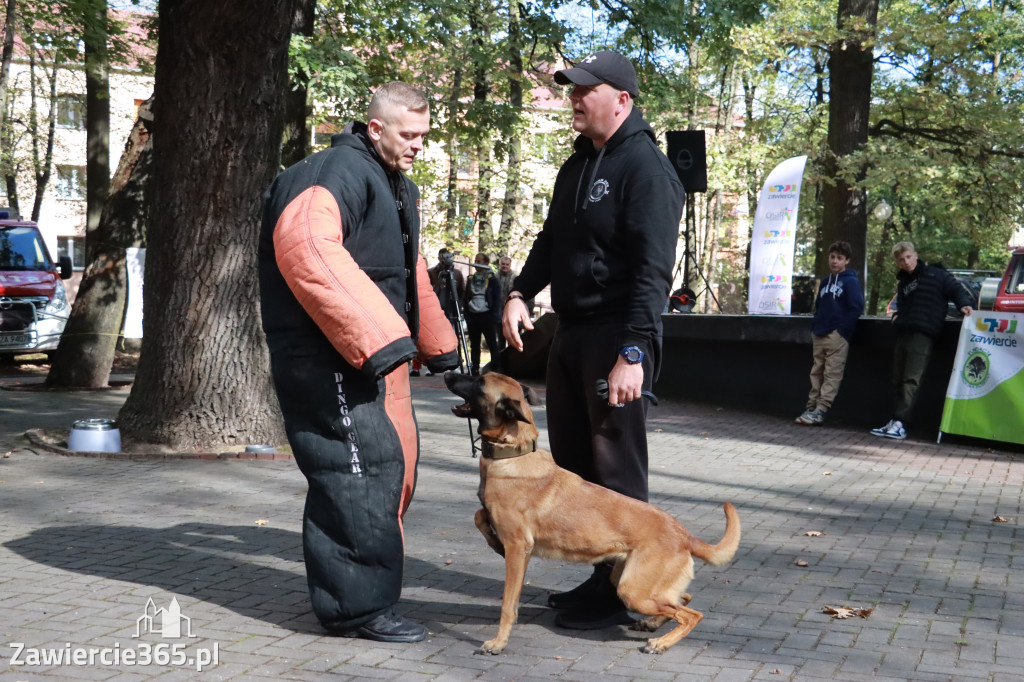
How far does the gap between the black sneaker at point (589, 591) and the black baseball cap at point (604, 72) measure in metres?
1.98

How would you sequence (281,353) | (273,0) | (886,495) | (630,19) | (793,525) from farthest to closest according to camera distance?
1. (630,19)
2. (273,0)
3. (886,495)
4. (793,525)
5. (281,353)

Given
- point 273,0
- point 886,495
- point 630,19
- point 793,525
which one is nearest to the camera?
point 793,525

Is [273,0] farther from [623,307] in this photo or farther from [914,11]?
[914,11]

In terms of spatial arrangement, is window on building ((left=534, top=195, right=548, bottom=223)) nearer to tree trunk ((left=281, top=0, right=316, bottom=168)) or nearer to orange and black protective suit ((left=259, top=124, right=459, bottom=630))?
tree trunk ((left=281, top=0, right=316, bottom=168))

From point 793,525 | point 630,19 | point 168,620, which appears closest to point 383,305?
point 168,620

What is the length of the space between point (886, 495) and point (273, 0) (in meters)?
6.20

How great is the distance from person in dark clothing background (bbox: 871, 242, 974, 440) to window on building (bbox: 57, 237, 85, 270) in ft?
163

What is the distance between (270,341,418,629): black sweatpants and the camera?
12.9ft

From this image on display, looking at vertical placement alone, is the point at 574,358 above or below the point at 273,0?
below

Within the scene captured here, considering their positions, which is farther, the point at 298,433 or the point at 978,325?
the point at 978,325

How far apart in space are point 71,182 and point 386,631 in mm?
46859

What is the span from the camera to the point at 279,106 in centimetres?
853

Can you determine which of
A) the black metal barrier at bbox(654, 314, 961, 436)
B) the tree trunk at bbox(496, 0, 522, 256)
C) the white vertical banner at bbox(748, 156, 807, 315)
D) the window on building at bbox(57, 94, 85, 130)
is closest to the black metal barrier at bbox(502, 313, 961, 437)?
the black metal barrier at bbox(654, 314, 961, 436)

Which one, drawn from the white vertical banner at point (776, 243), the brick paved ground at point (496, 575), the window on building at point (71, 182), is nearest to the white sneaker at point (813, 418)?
the brick paved ground at point (496, 575)
